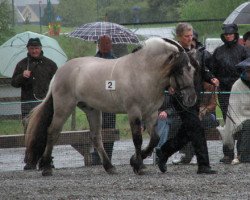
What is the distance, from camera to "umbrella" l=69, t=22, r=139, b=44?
61.8ft

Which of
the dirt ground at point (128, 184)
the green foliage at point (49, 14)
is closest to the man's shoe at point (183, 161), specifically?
the dirt ground at point (128, 184)

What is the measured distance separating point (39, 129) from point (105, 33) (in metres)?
4.96

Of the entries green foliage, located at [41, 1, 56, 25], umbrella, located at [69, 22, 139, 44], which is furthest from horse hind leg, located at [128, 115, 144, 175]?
green foliage, located at [41, 1, 56, 25]

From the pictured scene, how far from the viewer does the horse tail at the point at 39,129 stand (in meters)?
14.3

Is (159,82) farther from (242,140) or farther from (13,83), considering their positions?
(13,83)

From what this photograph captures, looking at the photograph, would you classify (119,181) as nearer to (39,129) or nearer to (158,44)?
(158,44)

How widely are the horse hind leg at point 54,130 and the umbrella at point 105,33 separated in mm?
4673

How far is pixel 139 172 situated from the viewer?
1345 cm

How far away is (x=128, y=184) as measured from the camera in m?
12.4

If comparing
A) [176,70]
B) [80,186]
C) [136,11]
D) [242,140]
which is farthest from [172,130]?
[136,11]

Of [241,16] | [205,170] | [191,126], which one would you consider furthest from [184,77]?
[241,16]

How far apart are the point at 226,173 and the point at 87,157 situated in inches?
→ 106

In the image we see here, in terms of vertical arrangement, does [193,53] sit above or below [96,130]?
above

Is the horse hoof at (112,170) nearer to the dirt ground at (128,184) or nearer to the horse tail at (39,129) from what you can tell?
the dirt ground at (128,184)
